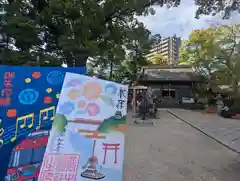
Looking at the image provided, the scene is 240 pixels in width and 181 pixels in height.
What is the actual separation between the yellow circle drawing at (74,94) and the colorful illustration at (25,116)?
98 millimetres

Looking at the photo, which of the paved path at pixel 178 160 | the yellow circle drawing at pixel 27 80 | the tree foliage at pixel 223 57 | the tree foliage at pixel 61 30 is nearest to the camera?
the yellow circle drawing at pixel 27 80

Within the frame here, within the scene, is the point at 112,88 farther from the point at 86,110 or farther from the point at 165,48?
the point at 165,48

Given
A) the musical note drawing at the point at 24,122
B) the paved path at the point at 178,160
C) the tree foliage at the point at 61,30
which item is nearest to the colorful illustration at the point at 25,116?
the musical note drawing at the point at 24,122

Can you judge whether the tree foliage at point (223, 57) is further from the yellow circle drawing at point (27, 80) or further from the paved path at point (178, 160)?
the yellow circle drawing at point (27, 80)

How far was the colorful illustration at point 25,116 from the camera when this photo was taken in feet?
6.44

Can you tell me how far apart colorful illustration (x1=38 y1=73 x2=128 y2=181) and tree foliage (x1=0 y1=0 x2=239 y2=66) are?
30.5 ft

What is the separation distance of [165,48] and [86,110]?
48.3 meters

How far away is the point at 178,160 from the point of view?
17.0 ft

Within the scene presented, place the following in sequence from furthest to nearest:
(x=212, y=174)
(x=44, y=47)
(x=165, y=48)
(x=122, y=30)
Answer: (x=165, y=48)
(x=122, y=30)
(x=44, y=47)
(x=212, y=174)

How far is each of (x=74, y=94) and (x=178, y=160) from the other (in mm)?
3770

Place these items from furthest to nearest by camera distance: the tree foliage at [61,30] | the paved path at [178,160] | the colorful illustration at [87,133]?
the tree foliage at [61,30]
the paved path at [178,160]
the colorful illustration at [87,133]

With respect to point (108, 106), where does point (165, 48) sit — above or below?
above

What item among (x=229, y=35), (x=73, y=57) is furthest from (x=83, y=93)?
(x=229, y=35)

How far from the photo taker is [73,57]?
1273 cm
